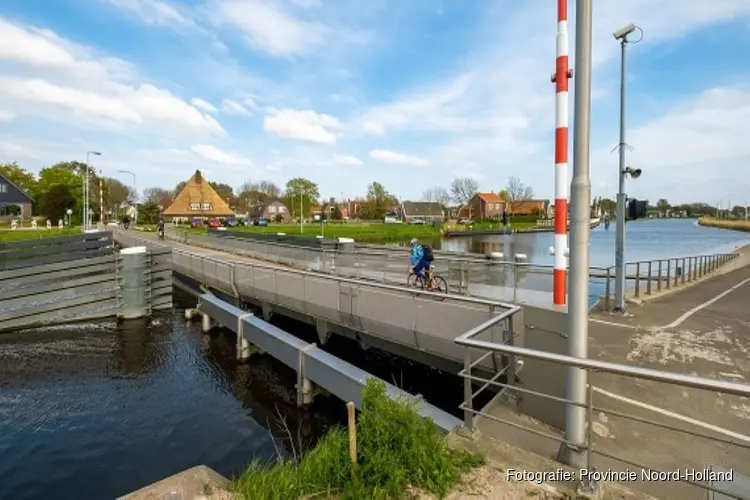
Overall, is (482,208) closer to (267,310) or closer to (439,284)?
(439,284)

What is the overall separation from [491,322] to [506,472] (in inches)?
60.8

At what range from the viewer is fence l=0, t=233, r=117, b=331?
1377cm

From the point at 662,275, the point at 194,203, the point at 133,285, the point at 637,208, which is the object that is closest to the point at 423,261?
the point at 637,208

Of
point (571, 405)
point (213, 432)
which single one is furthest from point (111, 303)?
point (571, 405)

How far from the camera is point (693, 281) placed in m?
18.5

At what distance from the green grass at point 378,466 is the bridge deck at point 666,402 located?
931mm

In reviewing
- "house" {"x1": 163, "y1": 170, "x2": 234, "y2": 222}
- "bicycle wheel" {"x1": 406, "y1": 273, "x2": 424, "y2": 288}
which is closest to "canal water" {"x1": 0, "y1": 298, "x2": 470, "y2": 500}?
"bicycle wheel" {"x1": 406, "y1": 273, "x2": 424, "y2": 288}

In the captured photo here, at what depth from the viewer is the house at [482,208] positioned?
→ 121938mm

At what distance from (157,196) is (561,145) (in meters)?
127

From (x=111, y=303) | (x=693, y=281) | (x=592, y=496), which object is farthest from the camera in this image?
(x=693, y=281)

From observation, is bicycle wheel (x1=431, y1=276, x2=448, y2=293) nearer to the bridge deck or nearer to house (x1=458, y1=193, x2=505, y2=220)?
the bridge deck

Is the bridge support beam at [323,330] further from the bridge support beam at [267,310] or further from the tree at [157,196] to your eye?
the tree at [157,196]

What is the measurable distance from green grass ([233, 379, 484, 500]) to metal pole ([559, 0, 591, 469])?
2.99ft

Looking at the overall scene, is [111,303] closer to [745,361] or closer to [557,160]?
[557,160]
